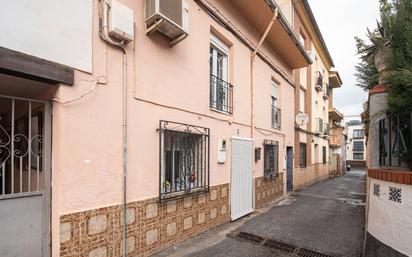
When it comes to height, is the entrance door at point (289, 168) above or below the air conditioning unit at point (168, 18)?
below

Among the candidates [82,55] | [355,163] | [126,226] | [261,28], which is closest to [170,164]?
[126,226]

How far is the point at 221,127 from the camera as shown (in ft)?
22.4

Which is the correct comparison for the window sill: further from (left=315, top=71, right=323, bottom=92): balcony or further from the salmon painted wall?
(left=315, top=71, right=323, bottom=92): balcony

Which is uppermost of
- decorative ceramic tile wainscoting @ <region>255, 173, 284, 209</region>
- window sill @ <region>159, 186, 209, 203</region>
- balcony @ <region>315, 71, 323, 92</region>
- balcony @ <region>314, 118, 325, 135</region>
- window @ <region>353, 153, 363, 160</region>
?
balcony @ <region>315, 71, 323, 92</region>

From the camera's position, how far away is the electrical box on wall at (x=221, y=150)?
6.67 m

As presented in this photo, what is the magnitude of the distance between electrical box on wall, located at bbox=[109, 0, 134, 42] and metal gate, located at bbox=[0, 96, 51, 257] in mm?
1346

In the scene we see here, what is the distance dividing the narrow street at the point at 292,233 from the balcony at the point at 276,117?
2.89 m

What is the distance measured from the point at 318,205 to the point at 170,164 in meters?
6.59

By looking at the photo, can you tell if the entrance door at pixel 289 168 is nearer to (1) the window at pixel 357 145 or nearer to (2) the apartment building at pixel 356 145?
(2) the apartment building at pixel 356 145

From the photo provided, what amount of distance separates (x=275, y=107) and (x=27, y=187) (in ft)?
28.5

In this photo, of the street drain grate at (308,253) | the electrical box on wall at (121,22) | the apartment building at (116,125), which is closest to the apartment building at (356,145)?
the apartment building at (116,125)

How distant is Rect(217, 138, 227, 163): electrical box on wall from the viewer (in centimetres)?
667

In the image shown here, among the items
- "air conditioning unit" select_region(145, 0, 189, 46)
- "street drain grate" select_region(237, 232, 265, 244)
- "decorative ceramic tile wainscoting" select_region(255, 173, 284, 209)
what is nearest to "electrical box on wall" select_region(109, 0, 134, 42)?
"air conditioning unit" select_region(145, 0, 189, 46)

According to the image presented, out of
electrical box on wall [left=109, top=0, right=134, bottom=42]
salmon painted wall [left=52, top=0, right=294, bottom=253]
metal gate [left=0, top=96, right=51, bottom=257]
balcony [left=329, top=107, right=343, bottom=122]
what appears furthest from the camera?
balcony [left=329, top=107, right=343, bottom=122]
